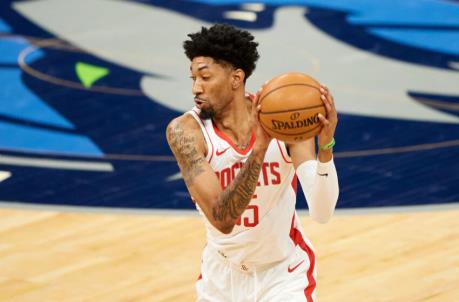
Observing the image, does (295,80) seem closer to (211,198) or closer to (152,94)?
(211,198)

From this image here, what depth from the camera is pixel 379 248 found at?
29.1 feet

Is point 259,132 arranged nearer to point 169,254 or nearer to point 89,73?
point 169,254

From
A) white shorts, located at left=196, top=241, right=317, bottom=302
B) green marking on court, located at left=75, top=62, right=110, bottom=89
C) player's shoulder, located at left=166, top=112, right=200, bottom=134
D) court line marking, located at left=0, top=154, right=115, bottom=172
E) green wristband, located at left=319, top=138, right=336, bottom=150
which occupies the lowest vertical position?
green marking on court, located at left=75, top=62, right=110, bottom=89

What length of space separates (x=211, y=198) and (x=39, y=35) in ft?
36.6

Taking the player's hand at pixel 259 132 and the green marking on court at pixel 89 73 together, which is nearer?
the player's hand at pixel 259 132

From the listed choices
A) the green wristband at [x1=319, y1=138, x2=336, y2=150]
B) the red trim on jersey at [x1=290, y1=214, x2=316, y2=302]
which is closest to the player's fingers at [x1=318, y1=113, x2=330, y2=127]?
the green wristband at [x1=319, y1=138, x2=336, y2=150]

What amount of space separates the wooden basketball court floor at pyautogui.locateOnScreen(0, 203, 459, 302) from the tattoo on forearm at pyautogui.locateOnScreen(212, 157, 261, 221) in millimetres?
2617

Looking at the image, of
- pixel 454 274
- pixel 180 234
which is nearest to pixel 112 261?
pixel 180 234

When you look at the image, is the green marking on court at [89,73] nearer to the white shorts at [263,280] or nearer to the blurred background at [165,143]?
the blurred background at [165,143]

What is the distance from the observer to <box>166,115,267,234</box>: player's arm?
5.41 meters

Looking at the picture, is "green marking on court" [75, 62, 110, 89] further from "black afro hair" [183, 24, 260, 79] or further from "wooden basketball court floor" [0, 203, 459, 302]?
"black afro hair" [183, 24, 260, 79]

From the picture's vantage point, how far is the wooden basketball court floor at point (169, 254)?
26.9 feet

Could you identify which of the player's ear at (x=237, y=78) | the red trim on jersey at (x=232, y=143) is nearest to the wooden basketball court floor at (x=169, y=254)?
the red trim on jersey at (x=232, y=143)

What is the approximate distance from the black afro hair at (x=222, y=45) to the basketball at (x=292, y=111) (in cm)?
51
